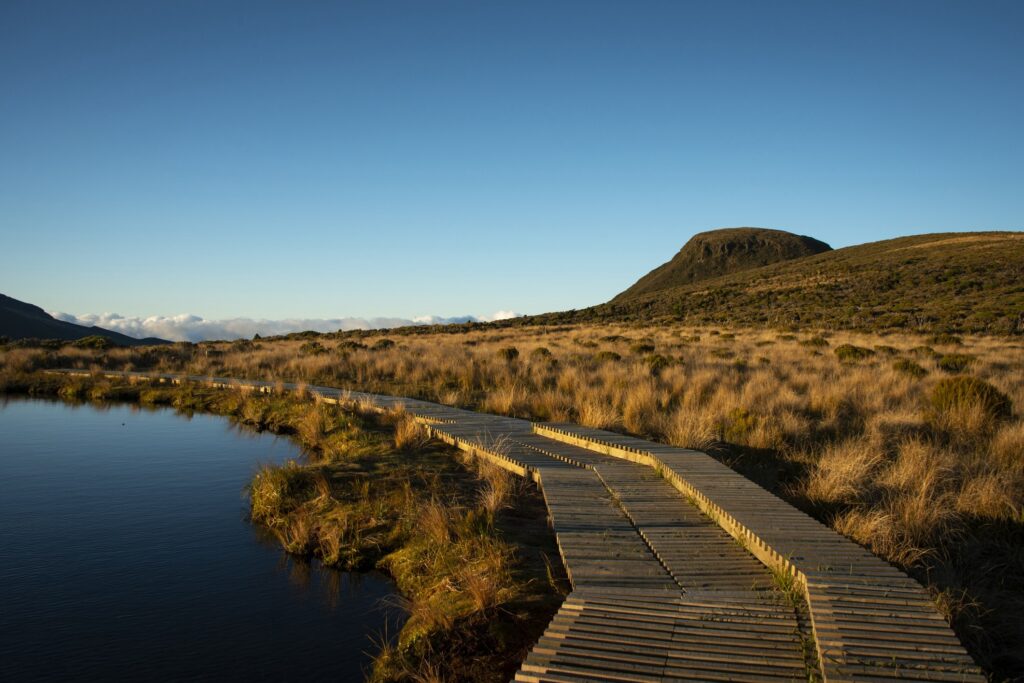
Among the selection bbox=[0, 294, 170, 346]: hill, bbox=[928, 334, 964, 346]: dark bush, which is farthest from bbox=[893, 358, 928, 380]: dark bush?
bbox=[0, 294, 170, 346]: hill

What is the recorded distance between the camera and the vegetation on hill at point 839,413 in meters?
6.18

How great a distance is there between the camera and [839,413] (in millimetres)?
12531

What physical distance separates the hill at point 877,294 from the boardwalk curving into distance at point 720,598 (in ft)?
96.4

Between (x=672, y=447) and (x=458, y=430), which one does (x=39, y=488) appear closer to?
(x=458, y=430)

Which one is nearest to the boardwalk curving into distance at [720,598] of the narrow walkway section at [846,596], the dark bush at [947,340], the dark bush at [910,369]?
the narrow walkway section at [846,596]

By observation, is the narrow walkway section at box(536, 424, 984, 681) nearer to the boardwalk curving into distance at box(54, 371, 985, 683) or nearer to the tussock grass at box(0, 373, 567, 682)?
the boardwalk curving into distance at box(54, 371, 985, 683)

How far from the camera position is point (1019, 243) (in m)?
54.0

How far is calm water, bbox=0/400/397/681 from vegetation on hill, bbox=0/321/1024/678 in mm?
4838

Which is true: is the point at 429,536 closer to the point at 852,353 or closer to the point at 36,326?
the point at 852,353

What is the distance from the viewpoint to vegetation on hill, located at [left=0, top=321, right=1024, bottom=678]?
618 cm

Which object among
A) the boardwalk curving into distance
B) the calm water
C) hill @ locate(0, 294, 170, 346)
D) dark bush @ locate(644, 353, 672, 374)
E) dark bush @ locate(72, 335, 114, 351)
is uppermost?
hill @ locate(0, 294, 170, 346)

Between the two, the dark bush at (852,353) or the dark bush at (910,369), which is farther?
the dark bush at (852,353)

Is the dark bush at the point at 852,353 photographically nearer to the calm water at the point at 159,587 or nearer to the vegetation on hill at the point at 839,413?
the vegetation on hill at the point at 839,413

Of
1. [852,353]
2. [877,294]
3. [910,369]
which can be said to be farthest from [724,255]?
[910,369]
